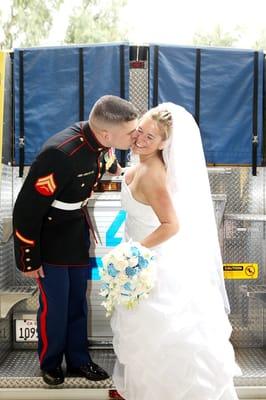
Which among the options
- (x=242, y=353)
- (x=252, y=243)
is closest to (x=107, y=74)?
(x=252, y=243)

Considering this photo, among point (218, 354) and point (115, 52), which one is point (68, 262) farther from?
point (115, 52)

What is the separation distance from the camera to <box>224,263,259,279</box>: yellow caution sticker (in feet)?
13.7

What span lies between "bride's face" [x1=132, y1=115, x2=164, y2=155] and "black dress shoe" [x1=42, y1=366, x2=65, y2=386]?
5.14ft

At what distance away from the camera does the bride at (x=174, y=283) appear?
2.78 metres

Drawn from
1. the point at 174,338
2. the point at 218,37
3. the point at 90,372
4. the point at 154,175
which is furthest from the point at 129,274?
the point at 218,37

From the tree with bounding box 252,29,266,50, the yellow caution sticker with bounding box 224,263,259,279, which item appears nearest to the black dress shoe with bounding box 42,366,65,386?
the yellow caution sticker with bounding box 224,263,259,279

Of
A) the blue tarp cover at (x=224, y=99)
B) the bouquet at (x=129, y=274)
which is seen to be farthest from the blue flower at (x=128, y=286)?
the blue tarp cover at (x=224, y=99)

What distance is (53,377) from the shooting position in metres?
3.30

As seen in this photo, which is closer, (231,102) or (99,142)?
(99,142)

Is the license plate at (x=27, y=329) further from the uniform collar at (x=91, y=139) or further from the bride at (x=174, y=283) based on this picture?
the uniform collar at (x=91, y=139)

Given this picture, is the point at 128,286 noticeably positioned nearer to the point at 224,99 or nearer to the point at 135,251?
the point at 135,251

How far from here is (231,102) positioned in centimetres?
395

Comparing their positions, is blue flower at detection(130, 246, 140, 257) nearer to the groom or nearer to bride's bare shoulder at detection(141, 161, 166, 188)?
bride's bare shoulder at detection(141, 161, 166, 188)

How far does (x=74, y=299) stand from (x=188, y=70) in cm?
193
